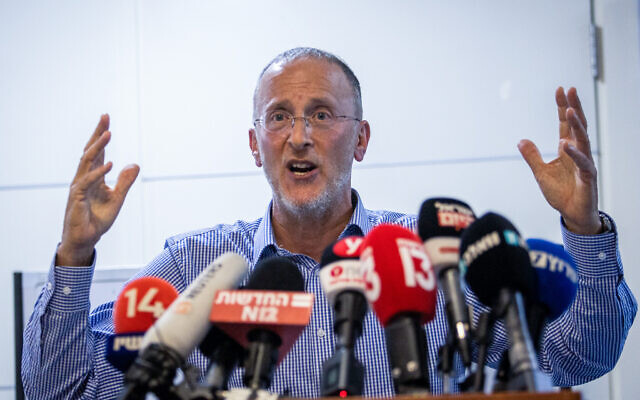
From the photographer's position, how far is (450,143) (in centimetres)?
267

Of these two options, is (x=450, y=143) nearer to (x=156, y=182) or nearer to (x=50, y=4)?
(x=156, y=182)

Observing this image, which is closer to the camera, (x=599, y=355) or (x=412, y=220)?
(x=599, y=355)

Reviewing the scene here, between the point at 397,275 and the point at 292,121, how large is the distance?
104cm

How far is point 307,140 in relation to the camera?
179cm

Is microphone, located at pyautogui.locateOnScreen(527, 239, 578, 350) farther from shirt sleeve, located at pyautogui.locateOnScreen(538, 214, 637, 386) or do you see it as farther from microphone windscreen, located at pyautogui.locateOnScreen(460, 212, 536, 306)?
shirt sleeve, located at pyautogui.locateOnScreen(538, 214, 637, 386)

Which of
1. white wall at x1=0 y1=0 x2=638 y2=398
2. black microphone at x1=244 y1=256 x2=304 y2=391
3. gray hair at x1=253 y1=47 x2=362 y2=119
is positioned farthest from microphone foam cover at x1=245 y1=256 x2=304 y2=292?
white wall at x1=0 y1=0 x2=638 y2=398

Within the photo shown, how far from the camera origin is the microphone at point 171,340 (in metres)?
0.82

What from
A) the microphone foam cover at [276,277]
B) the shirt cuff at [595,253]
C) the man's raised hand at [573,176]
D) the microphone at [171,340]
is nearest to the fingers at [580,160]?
the man's raised hand at [573,176]

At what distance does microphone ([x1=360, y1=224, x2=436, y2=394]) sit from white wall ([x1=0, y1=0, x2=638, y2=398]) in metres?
1.79

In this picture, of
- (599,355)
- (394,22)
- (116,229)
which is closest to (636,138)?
(394,22)

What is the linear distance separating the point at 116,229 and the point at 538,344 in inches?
85.6

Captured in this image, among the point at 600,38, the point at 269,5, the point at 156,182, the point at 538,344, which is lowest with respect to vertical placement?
the point at 538,344

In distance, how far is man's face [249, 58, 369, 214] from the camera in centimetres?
179

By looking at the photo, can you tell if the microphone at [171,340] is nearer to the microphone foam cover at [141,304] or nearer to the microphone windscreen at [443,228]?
the microphone foam cover at [141,304]
